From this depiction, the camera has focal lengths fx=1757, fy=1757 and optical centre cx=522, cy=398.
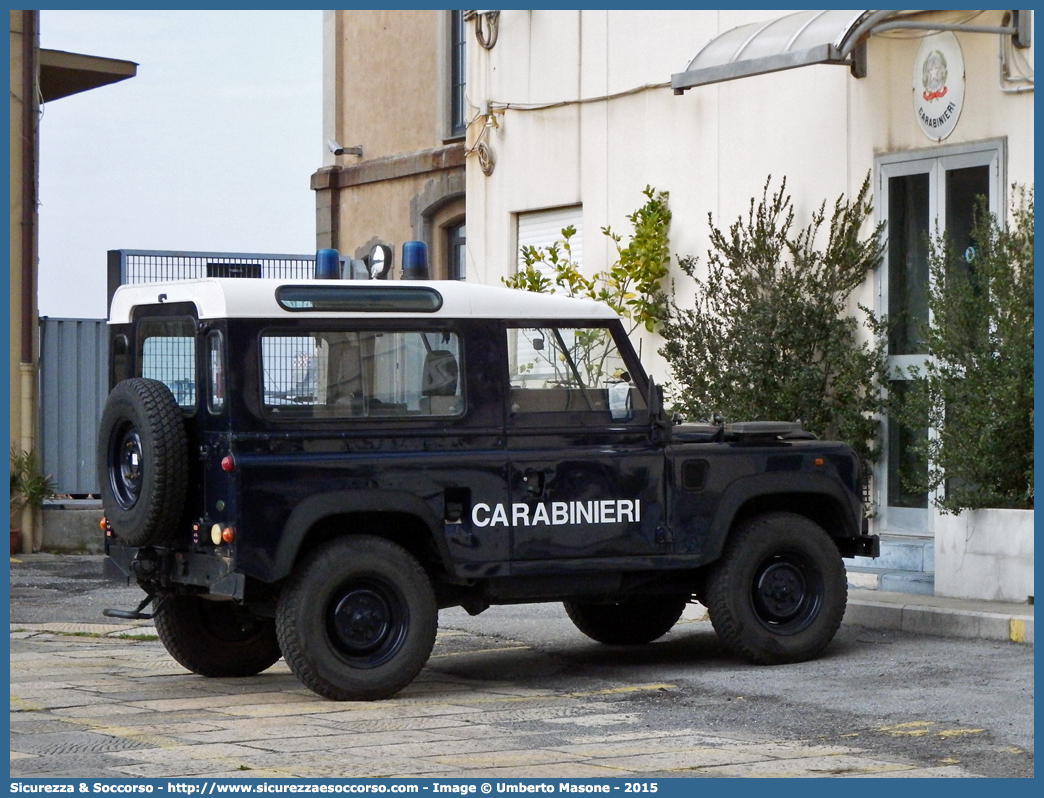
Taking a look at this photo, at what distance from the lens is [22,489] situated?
17.4 meters

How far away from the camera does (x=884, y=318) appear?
45.5 feet

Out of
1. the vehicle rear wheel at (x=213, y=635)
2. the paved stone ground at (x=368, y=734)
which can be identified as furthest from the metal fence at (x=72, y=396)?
the vehicle rear wheel at (x=213, y=635)

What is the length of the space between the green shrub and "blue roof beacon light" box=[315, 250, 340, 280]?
15.2 ft

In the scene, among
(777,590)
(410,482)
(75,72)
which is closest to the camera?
(410,482)

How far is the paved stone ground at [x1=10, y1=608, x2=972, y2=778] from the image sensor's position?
721 cm

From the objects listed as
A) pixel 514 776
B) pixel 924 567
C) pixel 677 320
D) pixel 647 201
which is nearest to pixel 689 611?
pixel 924 567

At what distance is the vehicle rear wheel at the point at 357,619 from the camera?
886 centimetres

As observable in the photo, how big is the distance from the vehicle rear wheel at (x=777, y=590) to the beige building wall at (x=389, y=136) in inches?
478

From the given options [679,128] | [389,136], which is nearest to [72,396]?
[389,136]

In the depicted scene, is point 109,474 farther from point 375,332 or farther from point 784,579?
point 784,579

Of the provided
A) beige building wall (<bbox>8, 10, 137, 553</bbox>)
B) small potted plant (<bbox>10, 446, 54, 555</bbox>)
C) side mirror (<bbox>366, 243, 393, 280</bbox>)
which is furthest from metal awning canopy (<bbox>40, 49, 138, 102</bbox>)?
side mirror (<bbox>366, 243, 393, 280</bbox>)

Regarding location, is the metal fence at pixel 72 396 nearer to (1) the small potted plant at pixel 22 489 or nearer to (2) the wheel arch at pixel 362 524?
(1) the small potted plant at pixel 22 489

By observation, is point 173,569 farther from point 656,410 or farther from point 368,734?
point 656,410

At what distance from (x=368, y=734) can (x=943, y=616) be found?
477cm
